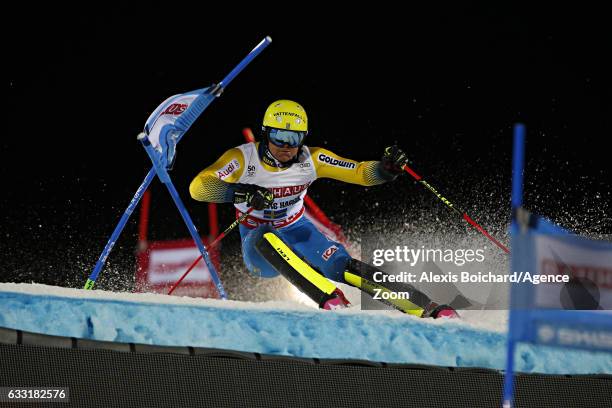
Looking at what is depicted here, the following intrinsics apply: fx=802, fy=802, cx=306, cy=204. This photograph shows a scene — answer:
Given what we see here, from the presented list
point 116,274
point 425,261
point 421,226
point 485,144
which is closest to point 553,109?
point 485,144

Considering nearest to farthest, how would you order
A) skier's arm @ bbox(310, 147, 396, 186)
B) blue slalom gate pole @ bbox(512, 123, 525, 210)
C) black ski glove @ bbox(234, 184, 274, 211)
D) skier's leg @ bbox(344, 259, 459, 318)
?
blue slalom gate pole @ bbox(512, 123, 525, 210) → skier's leg @ bbox(344, 259, 459, 318) → black ski glove @ bbox(234, 184, 274, 211) → skier's arm @ bbox(310, 147, 396, 186)

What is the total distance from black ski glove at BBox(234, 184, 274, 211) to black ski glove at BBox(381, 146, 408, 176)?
66cm

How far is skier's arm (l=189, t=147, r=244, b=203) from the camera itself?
410 centimetres

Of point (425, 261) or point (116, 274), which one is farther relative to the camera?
point (116, 274)

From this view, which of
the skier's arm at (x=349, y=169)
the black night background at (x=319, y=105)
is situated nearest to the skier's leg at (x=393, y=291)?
the skier's arm at (x=349, y=169)

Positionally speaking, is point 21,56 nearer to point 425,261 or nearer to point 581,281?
point 425,261

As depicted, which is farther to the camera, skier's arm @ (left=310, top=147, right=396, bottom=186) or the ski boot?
skier's arm @ (left=310, top=147, right=396, bottom=186)

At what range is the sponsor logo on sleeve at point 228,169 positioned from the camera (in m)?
4.21

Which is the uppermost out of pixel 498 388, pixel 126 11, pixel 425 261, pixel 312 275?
pixel 126 11

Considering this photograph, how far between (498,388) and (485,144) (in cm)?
377

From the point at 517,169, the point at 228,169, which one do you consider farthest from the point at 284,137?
the point at 517,169

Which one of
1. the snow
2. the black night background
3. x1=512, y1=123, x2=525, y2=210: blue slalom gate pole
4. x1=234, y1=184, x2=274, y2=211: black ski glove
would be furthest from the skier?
x1=512, y1=123, x2=525, y2=210: blue slalom gate pole

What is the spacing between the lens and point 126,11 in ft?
19.6

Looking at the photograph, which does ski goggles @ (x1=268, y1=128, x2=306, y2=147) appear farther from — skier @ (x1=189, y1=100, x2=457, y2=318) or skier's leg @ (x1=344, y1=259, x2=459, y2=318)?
skier's leg @ (x1=344, y1=259, x2=459, y2=318)
